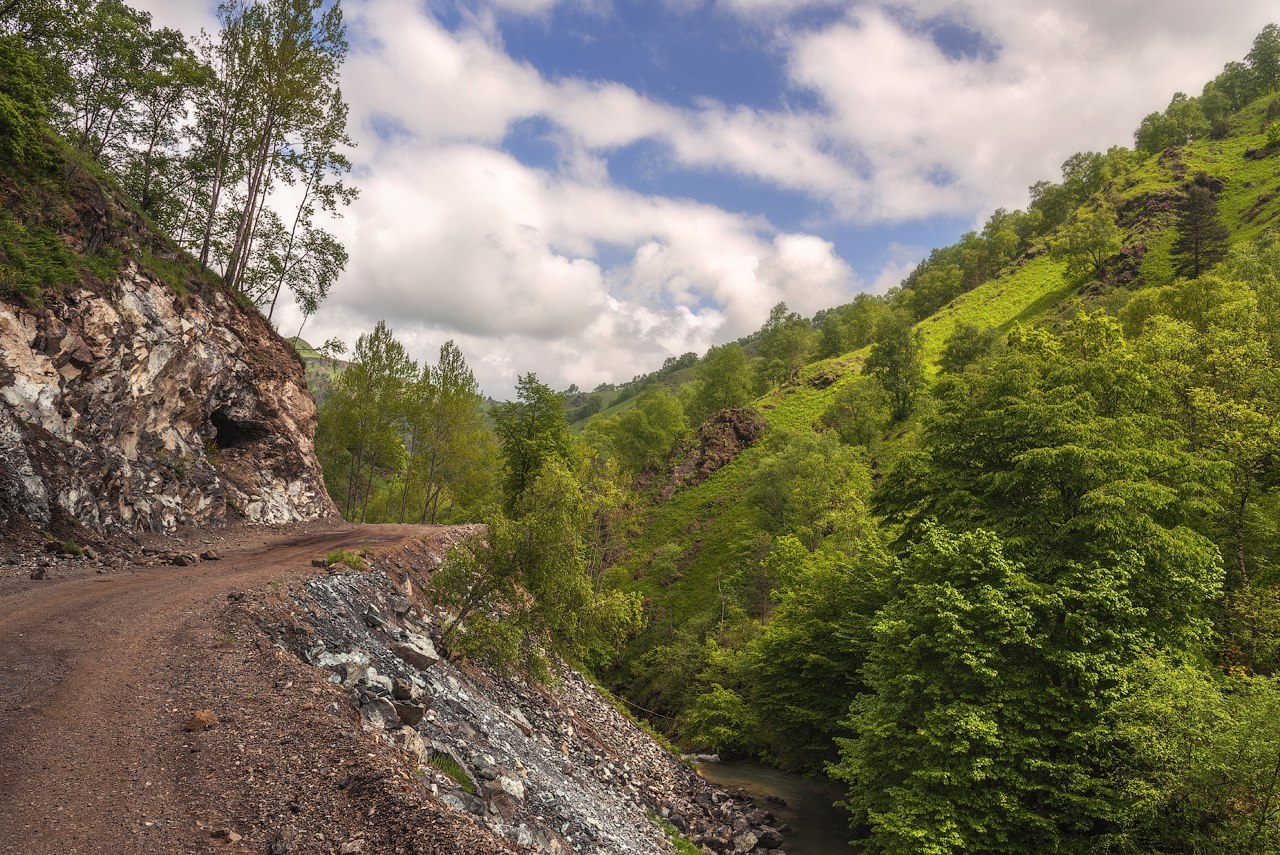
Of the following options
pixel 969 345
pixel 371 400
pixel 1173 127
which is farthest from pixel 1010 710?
pixel 1173 127

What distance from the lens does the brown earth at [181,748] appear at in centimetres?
792

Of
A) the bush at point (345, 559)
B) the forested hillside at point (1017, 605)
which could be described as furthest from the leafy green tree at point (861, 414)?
the bush at point (345, 559)

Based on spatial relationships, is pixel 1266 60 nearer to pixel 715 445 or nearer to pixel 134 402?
pixel 715 445

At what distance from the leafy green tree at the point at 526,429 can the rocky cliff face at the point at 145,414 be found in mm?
13474

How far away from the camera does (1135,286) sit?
87938 mm

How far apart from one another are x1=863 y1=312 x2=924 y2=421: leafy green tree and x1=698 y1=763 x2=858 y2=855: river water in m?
53.4

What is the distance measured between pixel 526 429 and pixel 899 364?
181 ft

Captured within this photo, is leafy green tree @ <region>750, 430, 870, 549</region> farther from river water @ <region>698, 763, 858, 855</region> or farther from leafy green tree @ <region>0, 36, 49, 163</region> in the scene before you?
leafy green tree @ <region>0, 36, 49, 163</region>

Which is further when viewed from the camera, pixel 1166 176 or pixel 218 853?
pixel 1166 176

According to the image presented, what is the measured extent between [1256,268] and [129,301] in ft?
303

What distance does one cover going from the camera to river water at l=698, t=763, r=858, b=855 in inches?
1085

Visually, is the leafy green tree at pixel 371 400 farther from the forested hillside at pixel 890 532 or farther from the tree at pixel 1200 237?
the tree at pixel 1200 237

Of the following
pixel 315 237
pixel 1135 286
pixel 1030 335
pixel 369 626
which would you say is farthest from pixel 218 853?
pixel 1135 286

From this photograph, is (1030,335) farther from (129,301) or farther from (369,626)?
(129,301)
